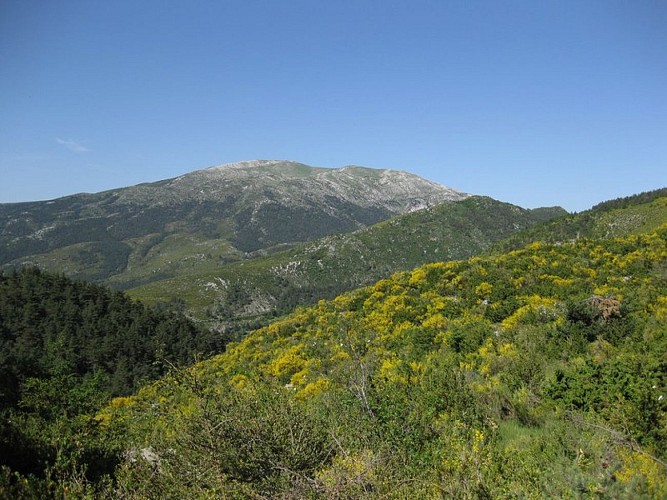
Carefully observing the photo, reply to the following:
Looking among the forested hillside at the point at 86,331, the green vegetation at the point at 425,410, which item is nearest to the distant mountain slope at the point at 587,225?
the forested hillside at the point at 86,331

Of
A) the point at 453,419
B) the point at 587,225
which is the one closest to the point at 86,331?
the point at 453,419

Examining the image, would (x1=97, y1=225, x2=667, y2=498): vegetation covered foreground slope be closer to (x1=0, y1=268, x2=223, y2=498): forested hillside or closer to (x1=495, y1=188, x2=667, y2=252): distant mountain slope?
(x1=0, y1=268, x2=223, y2=498): forested hillside

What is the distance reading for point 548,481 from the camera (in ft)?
21.5

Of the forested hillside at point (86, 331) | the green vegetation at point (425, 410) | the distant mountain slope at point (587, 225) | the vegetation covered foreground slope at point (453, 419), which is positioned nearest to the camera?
the vegetation covered foreground slope at point (453, 419)

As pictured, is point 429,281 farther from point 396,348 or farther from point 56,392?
point 56,392

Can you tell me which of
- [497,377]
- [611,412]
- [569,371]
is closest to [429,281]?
[497,377]

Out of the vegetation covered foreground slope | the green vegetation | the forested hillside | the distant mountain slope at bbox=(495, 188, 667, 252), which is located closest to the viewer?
the vegetation covered foreground slope

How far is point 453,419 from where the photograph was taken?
32.3 ft

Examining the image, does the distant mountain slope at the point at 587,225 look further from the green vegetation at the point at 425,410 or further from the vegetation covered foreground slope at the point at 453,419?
the vegetation covered foreground slope at the point at 453,419

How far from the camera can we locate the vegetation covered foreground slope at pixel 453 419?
6.57 metres

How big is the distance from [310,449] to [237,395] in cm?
206

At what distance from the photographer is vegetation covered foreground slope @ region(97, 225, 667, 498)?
21.6 ft

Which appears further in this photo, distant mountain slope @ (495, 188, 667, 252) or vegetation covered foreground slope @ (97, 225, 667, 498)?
distant mountain slope @ (495, 188, 667, 252)

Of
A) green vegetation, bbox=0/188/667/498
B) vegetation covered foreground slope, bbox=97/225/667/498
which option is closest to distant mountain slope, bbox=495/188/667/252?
green vegetation, bbox=0/188/667/498
